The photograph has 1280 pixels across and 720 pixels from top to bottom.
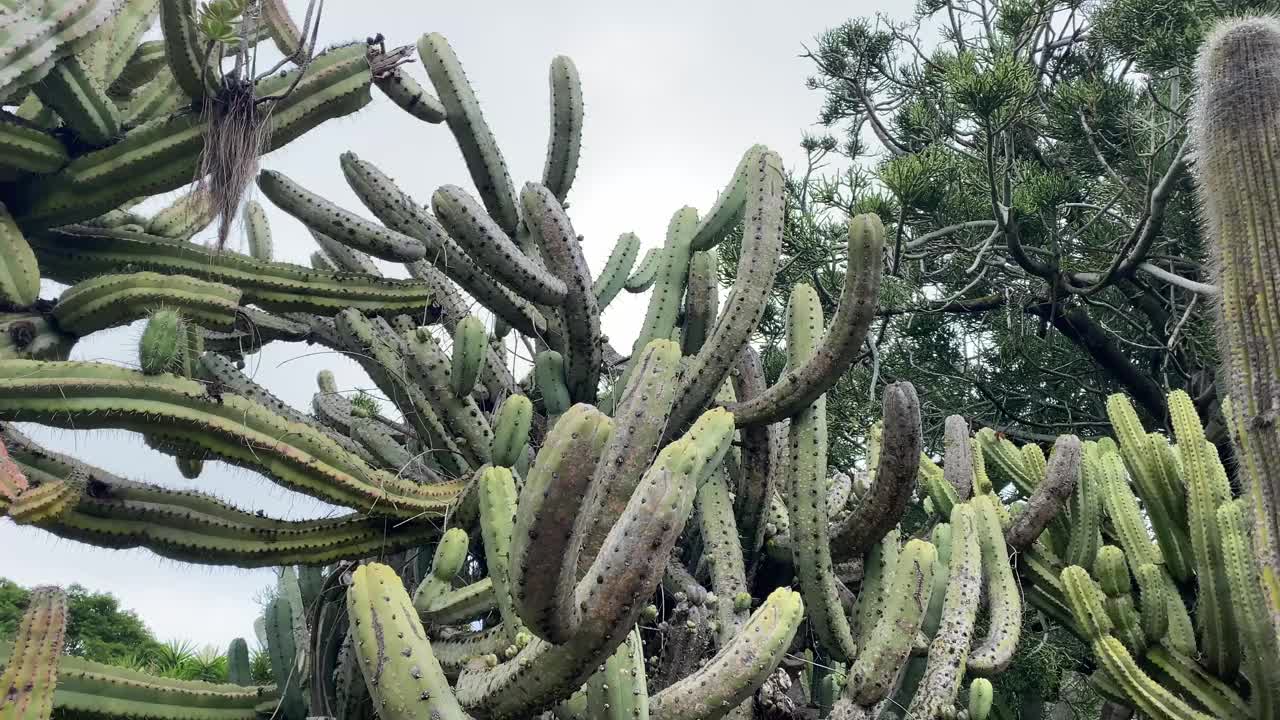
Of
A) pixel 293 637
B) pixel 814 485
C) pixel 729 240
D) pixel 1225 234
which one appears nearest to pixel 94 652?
pixel 729 240

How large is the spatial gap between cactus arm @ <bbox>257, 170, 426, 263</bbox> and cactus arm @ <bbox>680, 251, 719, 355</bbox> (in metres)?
1.12

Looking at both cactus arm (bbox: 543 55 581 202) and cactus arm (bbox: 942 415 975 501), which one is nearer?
cactus arm (bbox: 543 55 581 202)

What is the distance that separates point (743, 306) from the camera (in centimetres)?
410

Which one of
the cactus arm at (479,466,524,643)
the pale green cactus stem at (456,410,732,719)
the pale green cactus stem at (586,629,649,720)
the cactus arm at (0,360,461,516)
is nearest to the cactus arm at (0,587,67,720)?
the cactus arm at (0,360,461,516)

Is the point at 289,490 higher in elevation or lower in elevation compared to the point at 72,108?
lower

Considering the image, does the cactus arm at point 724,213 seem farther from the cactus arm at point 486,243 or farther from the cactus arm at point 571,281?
the cactus arm at point 486,243

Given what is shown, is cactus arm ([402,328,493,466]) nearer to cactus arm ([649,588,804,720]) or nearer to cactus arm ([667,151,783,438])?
cactus arm ([667,151,783,438])

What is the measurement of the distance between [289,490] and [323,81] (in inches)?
57.8

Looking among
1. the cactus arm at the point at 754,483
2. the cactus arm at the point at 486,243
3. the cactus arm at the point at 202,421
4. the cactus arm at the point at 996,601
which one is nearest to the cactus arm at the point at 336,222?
the cactus arm at the point at 486,243

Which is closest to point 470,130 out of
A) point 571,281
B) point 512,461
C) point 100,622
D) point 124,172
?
point 571,281

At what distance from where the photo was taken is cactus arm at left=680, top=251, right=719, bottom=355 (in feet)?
15.3

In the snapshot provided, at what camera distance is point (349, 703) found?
139 inches

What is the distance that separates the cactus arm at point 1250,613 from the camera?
4223 millimetres

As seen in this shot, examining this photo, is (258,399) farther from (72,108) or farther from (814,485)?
(814,485)
